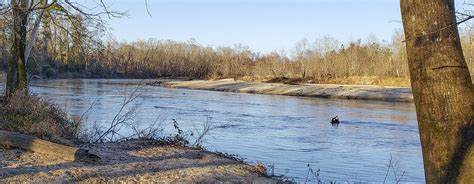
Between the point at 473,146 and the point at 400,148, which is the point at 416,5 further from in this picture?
the point at 400,148

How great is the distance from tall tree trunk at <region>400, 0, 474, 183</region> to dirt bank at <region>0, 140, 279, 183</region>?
186 inches

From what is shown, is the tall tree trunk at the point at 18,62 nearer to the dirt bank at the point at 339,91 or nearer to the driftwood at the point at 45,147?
the driftwood at the point at 45,147

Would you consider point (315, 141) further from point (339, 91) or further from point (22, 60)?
point (339, 91)

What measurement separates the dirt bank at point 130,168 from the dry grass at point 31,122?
99 cm

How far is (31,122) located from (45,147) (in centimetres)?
300

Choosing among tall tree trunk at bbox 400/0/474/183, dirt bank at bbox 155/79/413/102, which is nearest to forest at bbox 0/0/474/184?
tall tree trunk at bbox 400/0/474/183

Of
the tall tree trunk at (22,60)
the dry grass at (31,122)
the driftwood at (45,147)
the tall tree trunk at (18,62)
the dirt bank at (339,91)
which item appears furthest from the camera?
the dirt bank at (339,91)

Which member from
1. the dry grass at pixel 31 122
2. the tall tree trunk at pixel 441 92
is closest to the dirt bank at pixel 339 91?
the dry grass at pixel 31 122

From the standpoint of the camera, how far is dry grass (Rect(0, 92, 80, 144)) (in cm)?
1077

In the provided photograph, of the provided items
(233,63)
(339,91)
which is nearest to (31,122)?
(339,91)

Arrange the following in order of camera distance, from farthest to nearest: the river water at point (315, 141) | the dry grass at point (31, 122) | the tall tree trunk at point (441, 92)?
the river water at point (315, 141) → the dry grass at point (31, 122) → the tall tree trunk at point (441, 92)

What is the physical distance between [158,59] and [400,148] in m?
91.3

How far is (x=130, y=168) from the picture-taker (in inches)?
342

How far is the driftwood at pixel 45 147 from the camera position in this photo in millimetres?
8961
